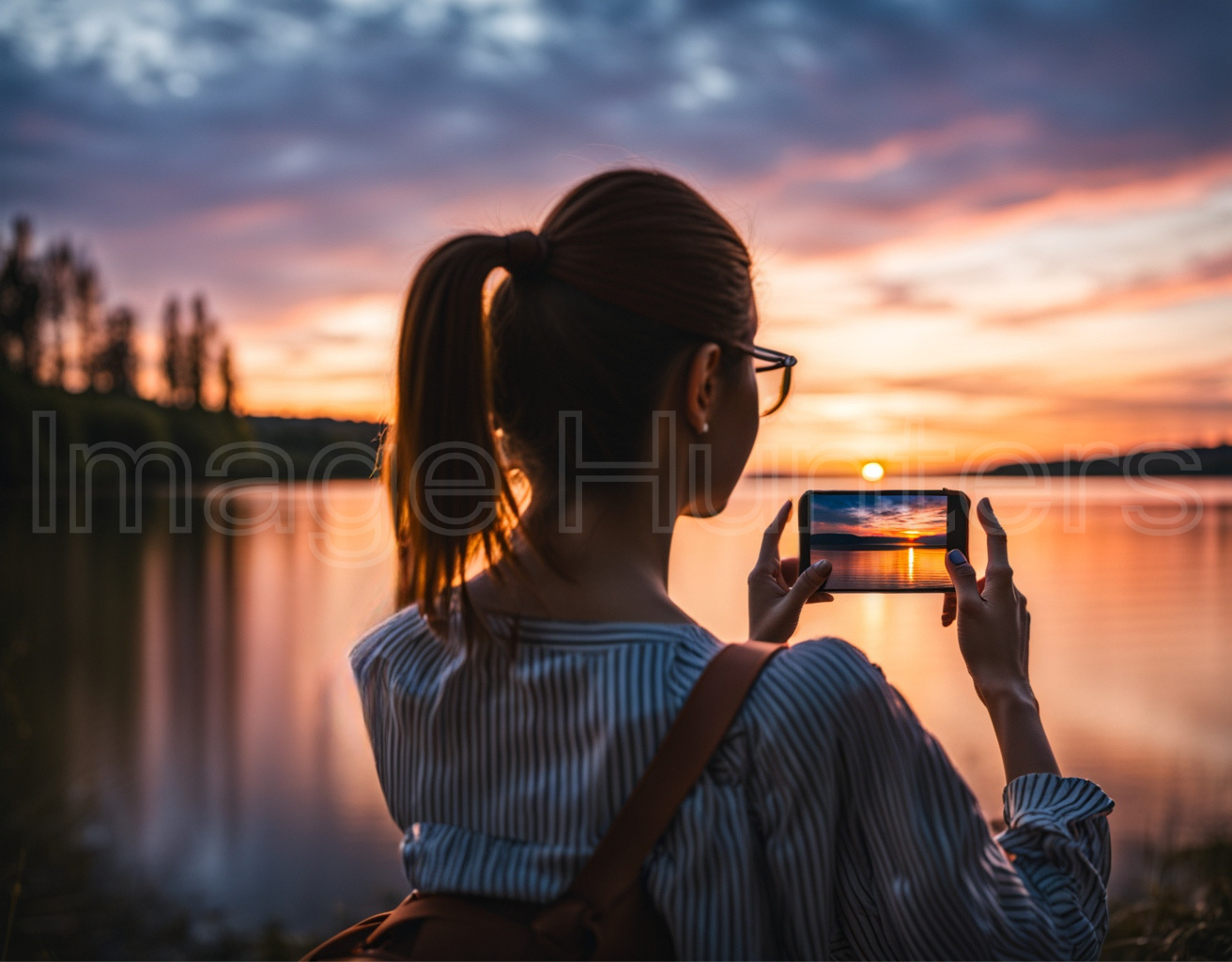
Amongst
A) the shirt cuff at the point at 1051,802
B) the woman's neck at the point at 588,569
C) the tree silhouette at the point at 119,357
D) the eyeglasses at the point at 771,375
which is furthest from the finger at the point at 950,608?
the tree silhouette at the point at 119,357

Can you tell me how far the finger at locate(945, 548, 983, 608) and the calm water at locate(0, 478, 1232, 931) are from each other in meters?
0.35

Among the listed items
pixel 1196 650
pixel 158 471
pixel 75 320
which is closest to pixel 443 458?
pixel 1196 650

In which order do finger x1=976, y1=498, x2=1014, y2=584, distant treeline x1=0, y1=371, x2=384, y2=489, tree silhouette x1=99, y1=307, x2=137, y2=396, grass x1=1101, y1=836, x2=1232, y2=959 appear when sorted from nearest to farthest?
1. finger x1=976, y1=498, x2=1014, y2=584
2. grass x1=1101, y1=836, x2=1232, y2=959
3. distant treeline x1=0, y1=371, x2=384, y2=489
4. tree silhouette x1=99, y1=307, x2=137, y2=396

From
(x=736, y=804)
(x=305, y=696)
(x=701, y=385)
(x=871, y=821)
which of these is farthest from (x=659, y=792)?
(x=305, y=696)

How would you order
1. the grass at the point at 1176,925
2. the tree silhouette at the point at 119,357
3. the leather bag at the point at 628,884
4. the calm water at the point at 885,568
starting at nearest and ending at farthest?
the leather bag at the point at 628,884
the calm water at the point at 885,568
the grass at the point at 1176,925
the tree silhouette at the point at 119,357

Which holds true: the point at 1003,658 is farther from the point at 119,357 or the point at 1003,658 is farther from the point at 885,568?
the point at 119,357

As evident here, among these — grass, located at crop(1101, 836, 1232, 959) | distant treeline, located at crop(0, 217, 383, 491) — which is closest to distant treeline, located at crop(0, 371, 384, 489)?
distant treeline, located at crop(0, 217, 383, 491)

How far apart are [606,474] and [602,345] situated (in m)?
0.19

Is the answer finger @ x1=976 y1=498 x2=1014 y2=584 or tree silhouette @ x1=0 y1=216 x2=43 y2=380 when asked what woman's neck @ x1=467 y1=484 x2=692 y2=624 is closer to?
finger @ x1=976 y1=498 x2=1014 y2=584

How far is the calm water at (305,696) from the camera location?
24.4 feet

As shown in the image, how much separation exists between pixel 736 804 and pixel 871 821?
0.17 m

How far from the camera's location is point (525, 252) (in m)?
1.13

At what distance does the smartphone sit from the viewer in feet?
5.47

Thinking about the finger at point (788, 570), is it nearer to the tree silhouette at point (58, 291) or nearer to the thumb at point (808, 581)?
the thumb at point (808, 581)
